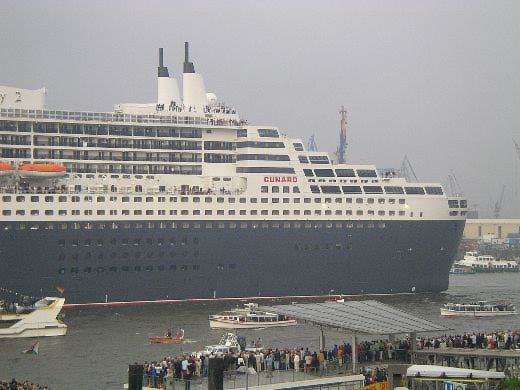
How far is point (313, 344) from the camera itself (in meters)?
48.1

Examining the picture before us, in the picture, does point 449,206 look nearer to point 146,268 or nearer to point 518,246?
point 146,268

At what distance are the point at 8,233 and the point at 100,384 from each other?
21950 mm

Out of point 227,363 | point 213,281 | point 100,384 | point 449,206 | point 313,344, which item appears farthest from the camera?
point 449,206

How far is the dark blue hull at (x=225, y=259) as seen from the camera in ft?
197

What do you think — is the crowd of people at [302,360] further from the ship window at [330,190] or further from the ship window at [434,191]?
the ship window at [434,191]

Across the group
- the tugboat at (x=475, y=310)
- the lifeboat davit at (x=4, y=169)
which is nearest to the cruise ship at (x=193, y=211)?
the lifeboat davit at (x=4, y=169)

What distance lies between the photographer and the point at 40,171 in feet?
201

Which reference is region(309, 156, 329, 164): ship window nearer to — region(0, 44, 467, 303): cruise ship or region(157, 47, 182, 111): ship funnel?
region(0, 44, 467, 303): cruise ship

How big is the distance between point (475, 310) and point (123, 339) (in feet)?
58.2

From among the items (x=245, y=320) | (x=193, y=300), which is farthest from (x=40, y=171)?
(x=245, y=320)

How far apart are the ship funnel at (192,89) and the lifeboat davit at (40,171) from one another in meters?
9.06

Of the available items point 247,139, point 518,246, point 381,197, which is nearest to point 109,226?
point 247,139

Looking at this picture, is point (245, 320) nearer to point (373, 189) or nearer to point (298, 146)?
point (298, 146)

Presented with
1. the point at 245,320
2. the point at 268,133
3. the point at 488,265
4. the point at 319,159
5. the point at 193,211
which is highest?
the point at 268,133
